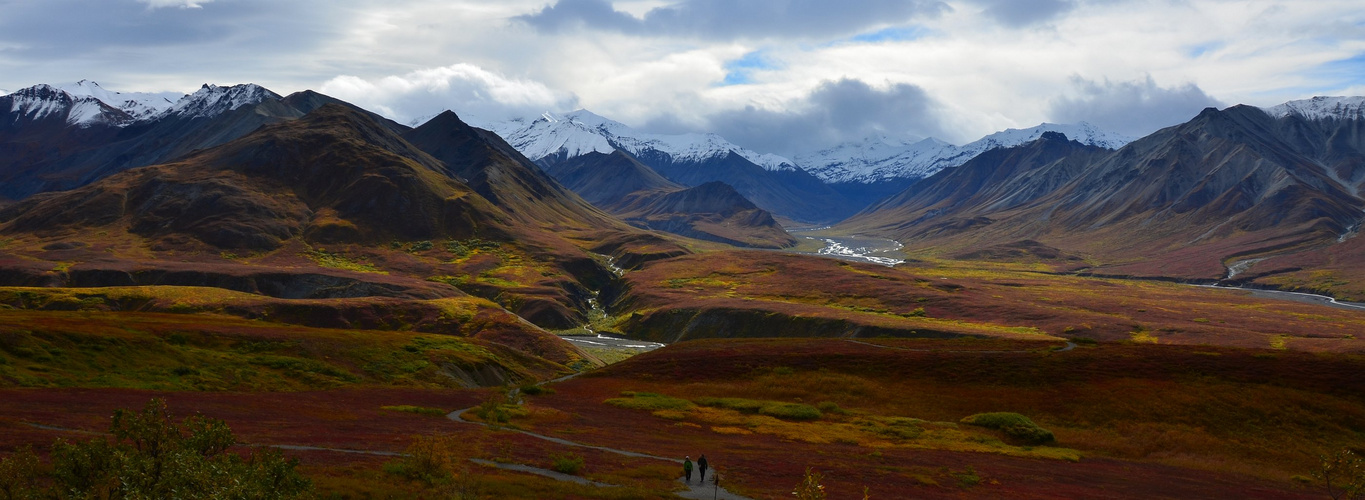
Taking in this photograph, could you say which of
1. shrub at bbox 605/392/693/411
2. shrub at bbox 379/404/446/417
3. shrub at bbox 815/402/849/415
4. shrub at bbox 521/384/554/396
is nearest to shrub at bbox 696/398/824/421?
shrub at bbox 815/402/849/415

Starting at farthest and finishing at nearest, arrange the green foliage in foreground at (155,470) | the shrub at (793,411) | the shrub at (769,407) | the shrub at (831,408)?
the shrub at (831,408) < the shrub at (769,407) < the shrub at (793,411) < the green foliage in foreground at (155,470)

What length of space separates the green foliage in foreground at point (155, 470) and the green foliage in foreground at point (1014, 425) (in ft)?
197

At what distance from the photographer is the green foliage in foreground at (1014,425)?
69688 mm

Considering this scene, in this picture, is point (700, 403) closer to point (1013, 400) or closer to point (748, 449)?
point (748, 449)

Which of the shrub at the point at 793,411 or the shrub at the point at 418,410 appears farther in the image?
the shrub at the point at 793,411

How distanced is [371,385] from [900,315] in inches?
4848

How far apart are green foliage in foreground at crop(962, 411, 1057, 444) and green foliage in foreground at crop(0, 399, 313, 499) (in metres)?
60.1

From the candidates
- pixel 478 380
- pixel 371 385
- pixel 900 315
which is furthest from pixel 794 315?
pixel 371 385

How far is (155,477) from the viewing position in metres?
22.9

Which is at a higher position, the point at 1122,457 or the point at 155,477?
the point at 155,477

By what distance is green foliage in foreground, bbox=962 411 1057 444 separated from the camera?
69688mm

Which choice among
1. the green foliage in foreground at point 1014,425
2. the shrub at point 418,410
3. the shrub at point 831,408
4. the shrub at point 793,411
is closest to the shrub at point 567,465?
the shrub at point 418,410

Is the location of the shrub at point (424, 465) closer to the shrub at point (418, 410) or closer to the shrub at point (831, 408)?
the shrub at point (418, 410)

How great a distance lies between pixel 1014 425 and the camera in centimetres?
7125
